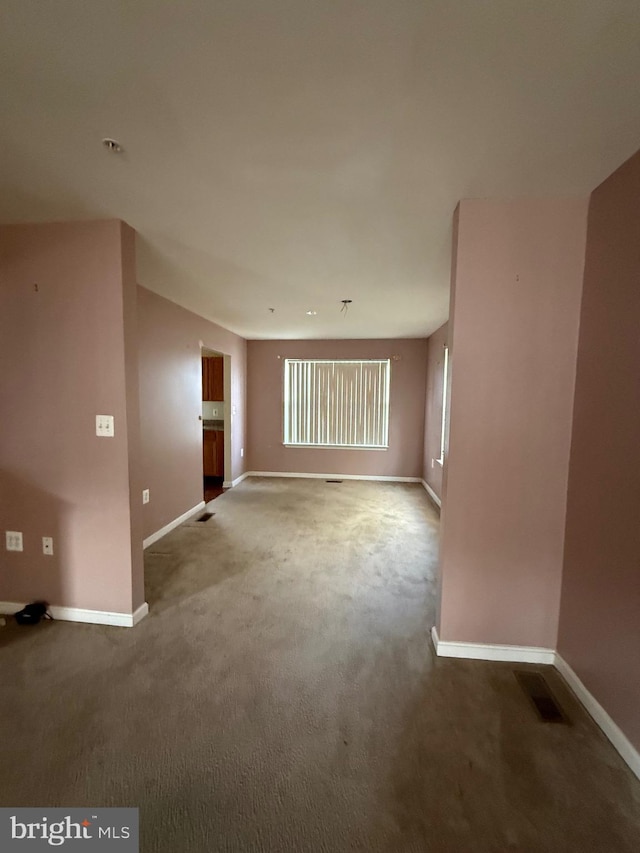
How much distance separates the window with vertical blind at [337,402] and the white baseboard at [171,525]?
7.35ft

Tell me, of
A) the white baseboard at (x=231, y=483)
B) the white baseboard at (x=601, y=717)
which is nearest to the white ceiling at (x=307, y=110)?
the white baseboard at (x=601, y=717)

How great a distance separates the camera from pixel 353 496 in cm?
502

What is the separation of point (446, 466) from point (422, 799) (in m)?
1.33

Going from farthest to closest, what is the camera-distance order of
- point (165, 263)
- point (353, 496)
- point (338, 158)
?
1. point (353, 496)
2. point (165, 263)
3. point (338, 158)

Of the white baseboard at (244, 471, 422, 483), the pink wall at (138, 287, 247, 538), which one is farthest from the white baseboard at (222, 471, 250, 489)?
the pink wall at (138, 287, 247, 538)

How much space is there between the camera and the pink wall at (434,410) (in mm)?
4680

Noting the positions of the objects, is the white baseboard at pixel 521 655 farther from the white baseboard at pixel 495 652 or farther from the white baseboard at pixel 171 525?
the white baseboard at pixel 171 525

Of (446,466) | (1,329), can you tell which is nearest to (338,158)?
(446,466)

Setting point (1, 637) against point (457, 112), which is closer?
point (457, 112)

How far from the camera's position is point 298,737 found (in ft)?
4.64

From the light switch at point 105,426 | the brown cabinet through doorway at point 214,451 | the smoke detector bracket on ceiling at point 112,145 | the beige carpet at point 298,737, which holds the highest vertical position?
the smoke detector bracket on ceiling at point 112,145

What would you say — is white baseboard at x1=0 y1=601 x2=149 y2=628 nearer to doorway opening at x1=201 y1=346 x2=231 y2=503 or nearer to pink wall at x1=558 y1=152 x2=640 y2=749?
pink wall at x1=558 y1=152 x2=640 y2=749

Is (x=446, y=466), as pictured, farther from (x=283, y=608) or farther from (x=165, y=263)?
(x=165, y=263)

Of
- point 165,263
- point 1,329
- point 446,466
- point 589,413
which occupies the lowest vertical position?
point 446,466
